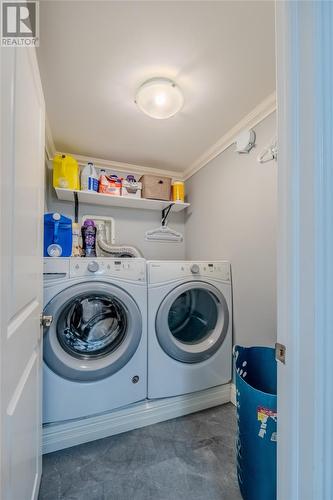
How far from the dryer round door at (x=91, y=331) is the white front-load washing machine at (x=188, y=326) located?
0.16m

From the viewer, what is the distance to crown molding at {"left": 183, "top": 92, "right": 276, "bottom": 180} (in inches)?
58.1

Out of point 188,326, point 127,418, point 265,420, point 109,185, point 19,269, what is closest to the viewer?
point 19,269

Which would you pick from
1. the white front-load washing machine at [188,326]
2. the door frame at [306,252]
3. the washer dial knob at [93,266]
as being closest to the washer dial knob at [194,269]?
the white front-load washing machine at [188,326]

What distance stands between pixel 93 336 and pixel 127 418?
1.81 ft

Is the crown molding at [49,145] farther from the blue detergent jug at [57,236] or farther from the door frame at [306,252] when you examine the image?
the door frame at [306,252]

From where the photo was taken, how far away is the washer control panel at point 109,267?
4.39 feet

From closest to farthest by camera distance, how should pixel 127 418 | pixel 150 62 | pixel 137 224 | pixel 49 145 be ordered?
1. pixel 150 62
2. pixel 127 418
3. pixel 49 145
4. pixel 137 224

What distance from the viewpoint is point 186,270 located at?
1643 mm

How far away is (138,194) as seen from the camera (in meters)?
2.15

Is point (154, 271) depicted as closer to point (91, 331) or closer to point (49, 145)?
point (91, 331)

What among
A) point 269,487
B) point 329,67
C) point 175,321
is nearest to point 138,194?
point 175,321

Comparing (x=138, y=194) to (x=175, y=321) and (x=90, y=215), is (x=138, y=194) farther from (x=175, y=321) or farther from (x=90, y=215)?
(x=175, y=321)

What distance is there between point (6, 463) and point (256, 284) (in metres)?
1.47

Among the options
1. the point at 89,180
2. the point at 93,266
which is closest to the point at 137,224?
the point at 89,180
